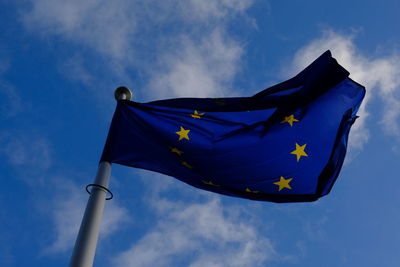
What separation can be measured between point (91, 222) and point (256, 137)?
4613mm

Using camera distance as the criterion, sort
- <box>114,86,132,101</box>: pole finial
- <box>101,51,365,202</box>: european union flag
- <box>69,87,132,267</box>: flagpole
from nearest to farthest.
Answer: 1. <box>69,87,132,267</box>: flagpole
2. <box>101,51,365,202</box>: european union flag
3. <box>114,86,132,101</box>: pole finial

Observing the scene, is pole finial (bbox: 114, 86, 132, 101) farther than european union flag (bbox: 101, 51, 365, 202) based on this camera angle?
Yes

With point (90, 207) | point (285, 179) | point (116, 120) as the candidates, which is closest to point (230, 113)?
point (285, 179)

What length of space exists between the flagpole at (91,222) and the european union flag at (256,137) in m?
1.27

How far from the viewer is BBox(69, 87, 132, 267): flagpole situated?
5.97 m

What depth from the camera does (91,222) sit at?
650 centimetres

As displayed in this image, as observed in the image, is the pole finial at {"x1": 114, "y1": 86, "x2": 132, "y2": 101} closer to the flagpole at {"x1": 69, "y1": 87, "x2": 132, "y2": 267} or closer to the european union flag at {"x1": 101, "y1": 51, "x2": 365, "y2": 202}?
the european union flag at {"x1": 101, "y1": 51, "x2": 365, "y2": 202}

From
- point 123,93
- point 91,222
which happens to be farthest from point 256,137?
point 91,222

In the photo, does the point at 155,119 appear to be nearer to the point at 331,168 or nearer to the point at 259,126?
the point at 259,126

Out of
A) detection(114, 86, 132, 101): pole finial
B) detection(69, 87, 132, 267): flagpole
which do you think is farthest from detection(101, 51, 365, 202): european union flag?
detection(69, 87, 132, 267): flagpole

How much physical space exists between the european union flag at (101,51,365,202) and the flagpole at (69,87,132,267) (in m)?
1.27

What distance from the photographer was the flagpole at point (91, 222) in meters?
5.97

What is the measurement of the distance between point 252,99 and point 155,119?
228cm

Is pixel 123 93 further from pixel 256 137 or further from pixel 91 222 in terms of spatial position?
pixel 91 222
